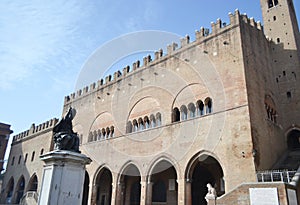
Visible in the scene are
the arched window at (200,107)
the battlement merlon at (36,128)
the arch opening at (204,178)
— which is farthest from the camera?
the battlement merlon at (36,128)

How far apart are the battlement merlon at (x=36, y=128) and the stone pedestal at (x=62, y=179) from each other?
64.1 ft

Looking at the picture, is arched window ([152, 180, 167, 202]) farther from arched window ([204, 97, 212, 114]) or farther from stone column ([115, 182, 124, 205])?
arched window ([204, 97, 212, 114])

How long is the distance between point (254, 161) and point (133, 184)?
9.27 meters

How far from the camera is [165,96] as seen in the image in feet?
48.8

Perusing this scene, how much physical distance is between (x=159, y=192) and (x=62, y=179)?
36.4 feet

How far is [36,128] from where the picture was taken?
87.9 ft

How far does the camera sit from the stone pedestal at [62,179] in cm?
558

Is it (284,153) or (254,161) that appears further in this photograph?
(284,153)

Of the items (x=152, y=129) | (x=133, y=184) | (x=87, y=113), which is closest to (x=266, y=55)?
(x=152, y=129)

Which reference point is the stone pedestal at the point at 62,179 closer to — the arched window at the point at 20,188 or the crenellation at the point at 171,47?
the crenellation at the point at 171,47

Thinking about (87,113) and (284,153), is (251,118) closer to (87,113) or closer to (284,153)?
(284,153)

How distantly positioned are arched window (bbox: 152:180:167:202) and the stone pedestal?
34.1ft

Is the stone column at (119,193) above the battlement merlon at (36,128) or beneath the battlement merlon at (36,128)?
beneath

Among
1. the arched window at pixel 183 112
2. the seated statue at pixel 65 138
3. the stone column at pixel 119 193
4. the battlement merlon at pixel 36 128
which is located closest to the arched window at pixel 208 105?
the arched window at pixel 183 112
